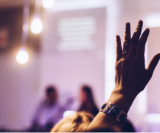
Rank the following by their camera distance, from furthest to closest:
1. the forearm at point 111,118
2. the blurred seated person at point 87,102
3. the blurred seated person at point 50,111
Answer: the blurred seated person at point 50,111, the blurred seated person at point 87,102, the forearm at point 111,118

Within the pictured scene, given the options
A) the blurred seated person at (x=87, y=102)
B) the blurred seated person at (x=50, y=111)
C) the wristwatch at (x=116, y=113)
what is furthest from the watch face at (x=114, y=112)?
the blurred seated person at (x=50, y=111)

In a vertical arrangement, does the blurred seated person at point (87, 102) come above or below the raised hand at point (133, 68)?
below

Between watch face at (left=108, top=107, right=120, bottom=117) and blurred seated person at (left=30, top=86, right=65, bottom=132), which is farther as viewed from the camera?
blurred seated person at (left=30, top=86, right=65, bottom=132)

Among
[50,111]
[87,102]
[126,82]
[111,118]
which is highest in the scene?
[126,82]

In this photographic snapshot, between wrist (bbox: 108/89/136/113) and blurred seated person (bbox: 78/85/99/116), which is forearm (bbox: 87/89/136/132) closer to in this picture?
wrist (bbox: 108/89/136/113)

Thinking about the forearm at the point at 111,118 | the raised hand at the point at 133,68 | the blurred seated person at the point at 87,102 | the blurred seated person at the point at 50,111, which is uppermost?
the raised hand at the point at 133,68

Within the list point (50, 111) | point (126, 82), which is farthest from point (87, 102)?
point (126, 82)

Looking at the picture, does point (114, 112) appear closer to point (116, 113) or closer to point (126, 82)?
point (116, 113)

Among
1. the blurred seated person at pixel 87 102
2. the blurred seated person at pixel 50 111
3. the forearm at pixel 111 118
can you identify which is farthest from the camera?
the blurred seated person at pixel 50 111

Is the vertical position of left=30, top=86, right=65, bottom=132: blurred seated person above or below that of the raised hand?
below

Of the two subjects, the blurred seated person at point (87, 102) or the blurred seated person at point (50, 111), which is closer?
the blurred seated person at point (87, 102)

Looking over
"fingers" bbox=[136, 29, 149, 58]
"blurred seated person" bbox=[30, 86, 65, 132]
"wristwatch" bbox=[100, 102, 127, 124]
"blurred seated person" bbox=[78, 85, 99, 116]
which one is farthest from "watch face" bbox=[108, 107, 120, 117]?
"blurred seated person" bbox=[30, 86, 65, 132]

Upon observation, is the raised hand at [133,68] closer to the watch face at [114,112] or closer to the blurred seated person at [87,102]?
the watch face at [114,112]

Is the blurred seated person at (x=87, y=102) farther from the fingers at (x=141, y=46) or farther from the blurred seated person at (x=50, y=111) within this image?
Result: the fingers at (x=141, y=46)
